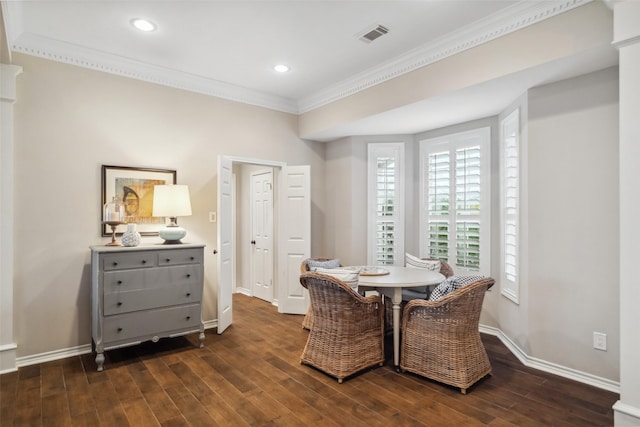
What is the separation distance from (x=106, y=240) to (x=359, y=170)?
10.6 feet

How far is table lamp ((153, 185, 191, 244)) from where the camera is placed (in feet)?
12.1

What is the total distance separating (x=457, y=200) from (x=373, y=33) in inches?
88.3

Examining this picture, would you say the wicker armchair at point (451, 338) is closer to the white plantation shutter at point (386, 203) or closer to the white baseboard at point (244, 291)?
the white plantation shutter at point (386, 203)

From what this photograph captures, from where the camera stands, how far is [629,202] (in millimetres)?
2141

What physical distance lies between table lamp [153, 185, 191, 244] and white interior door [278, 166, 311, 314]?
1.56m

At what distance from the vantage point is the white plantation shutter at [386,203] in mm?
5035

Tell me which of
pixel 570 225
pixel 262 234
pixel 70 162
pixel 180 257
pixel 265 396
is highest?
pixel 70 162

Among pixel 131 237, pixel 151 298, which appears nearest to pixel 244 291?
pixel 151 298

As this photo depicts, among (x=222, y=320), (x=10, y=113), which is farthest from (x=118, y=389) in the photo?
(x=10, y=113)

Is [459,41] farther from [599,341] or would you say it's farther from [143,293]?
[143,293]

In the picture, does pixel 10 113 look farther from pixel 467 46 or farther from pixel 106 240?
pixel 467 46

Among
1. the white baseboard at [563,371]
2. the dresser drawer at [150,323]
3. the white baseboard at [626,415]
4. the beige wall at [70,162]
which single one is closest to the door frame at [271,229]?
the beige wall at [70,162]

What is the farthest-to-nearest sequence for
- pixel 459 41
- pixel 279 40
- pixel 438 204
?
pixel 438 204 < pixel 279 40 < pixel 459 41

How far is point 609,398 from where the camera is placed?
264 cm
